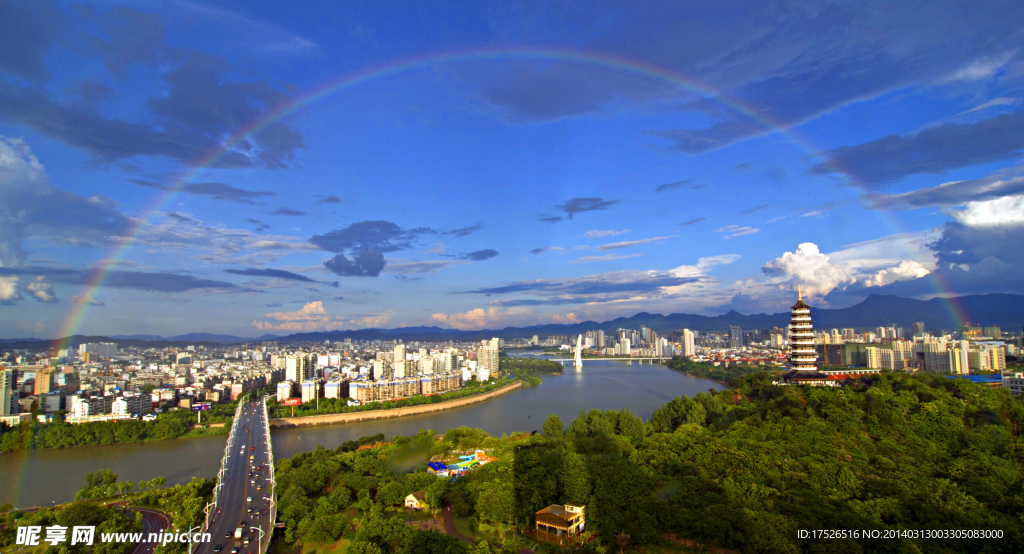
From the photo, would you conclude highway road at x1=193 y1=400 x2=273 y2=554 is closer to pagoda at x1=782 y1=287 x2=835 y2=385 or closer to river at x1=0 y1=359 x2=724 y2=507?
river at x1=0 y1=359 x2=724 y2=507

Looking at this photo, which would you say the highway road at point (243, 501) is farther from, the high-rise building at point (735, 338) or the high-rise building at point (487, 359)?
the high-rise building at point (735, 338)

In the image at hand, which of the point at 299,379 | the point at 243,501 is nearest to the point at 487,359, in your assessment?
the point at 299,379

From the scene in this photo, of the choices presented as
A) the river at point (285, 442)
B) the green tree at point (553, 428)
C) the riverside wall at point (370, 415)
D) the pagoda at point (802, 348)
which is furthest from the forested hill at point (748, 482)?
the riverside wall at point (370, 415)

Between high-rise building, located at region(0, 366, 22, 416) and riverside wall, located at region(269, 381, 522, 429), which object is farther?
riverside wall, located at region(269, 381, 522, 429)

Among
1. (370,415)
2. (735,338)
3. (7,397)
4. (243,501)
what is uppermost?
(7,397)

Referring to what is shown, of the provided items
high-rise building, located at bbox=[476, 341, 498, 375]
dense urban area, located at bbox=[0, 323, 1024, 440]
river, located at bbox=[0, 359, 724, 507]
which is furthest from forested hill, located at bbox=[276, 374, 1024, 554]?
high-rise building, located at bbox=[476, 341, 498, 375]

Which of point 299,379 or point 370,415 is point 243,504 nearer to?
point 370,415
